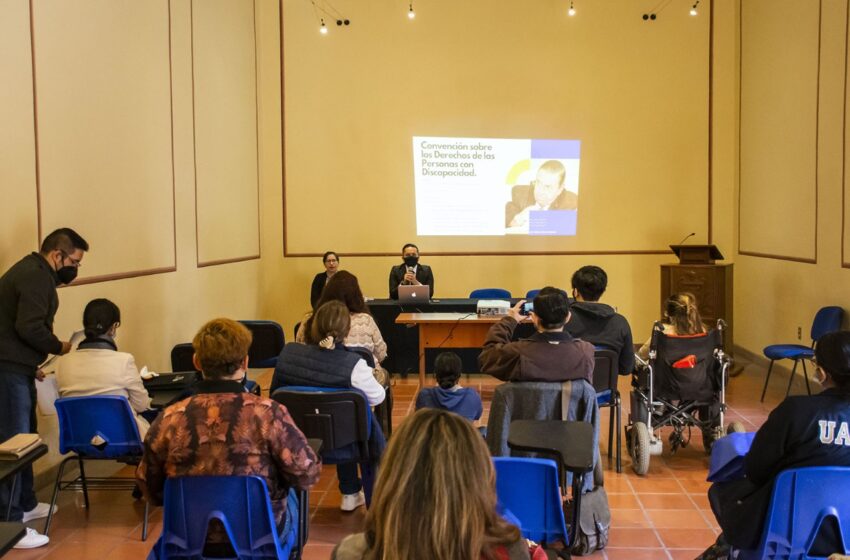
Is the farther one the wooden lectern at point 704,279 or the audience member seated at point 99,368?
the wooden lectern at point 704,279

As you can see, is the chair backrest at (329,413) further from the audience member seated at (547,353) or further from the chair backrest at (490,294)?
the chair backrest at (490,294)

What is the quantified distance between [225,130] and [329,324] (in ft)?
14.9

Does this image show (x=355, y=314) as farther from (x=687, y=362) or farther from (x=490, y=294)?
(x=490, y=294)

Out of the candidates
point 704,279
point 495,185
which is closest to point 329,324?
point 704,279

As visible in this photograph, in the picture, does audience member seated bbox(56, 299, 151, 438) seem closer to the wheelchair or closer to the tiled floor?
the tiled floor

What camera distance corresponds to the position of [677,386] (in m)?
4.69

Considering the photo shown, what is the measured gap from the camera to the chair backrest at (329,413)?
3469 millimetres

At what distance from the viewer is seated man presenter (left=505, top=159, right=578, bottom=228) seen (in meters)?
8.99

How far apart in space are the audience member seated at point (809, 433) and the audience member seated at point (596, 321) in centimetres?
195

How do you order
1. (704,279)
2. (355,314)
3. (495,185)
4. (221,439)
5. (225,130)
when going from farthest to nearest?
(495,185) → (704,279) → (225,130) → (355,314) → (221,439)

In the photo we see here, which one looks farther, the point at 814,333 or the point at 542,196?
the point at 542,196

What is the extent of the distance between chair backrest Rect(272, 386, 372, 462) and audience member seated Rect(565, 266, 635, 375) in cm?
153

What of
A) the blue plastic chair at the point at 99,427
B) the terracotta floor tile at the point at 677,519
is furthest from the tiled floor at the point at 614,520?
the blue plastic chair at the point at 99,427

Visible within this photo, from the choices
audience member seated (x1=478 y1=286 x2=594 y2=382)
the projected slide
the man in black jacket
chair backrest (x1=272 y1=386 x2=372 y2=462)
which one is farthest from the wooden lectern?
the man in black jacket
